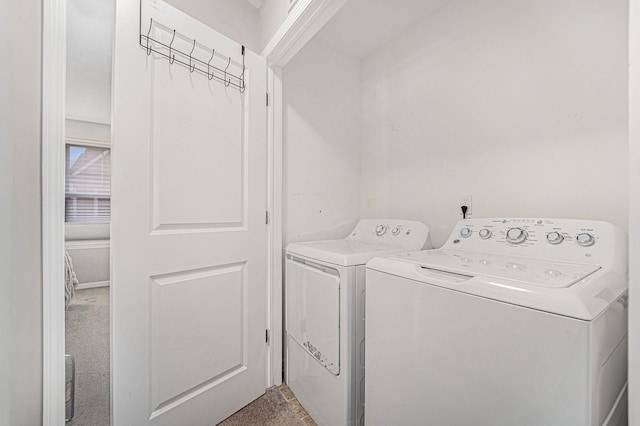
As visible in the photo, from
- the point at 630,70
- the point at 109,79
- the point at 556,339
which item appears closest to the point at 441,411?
the point at 556,339

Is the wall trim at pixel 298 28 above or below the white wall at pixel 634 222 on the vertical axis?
above

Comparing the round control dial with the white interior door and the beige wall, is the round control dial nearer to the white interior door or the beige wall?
the white interior door

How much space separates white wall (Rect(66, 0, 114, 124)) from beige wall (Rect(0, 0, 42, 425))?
0.15m

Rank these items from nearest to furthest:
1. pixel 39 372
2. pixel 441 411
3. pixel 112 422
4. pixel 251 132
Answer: pixel 441 411 → pixel 39 372 → pixel 112 422 → pixel 251 132

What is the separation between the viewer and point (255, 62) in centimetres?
151

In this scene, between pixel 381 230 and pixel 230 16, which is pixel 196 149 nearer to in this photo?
pixel 230 16

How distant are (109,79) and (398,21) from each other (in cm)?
181

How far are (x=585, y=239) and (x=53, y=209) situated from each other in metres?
1.91

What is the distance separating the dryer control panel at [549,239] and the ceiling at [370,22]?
1.47 metres

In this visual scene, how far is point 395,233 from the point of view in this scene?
5.31 feet

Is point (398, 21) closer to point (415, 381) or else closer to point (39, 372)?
point (415, 381)

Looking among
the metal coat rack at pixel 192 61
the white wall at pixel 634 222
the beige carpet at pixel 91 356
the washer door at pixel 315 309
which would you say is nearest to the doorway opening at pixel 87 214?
the beige carpet at pixel 91 356

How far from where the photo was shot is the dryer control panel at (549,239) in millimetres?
858

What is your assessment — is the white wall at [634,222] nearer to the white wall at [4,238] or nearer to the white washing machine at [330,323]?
the white washing machine at [330,323]
